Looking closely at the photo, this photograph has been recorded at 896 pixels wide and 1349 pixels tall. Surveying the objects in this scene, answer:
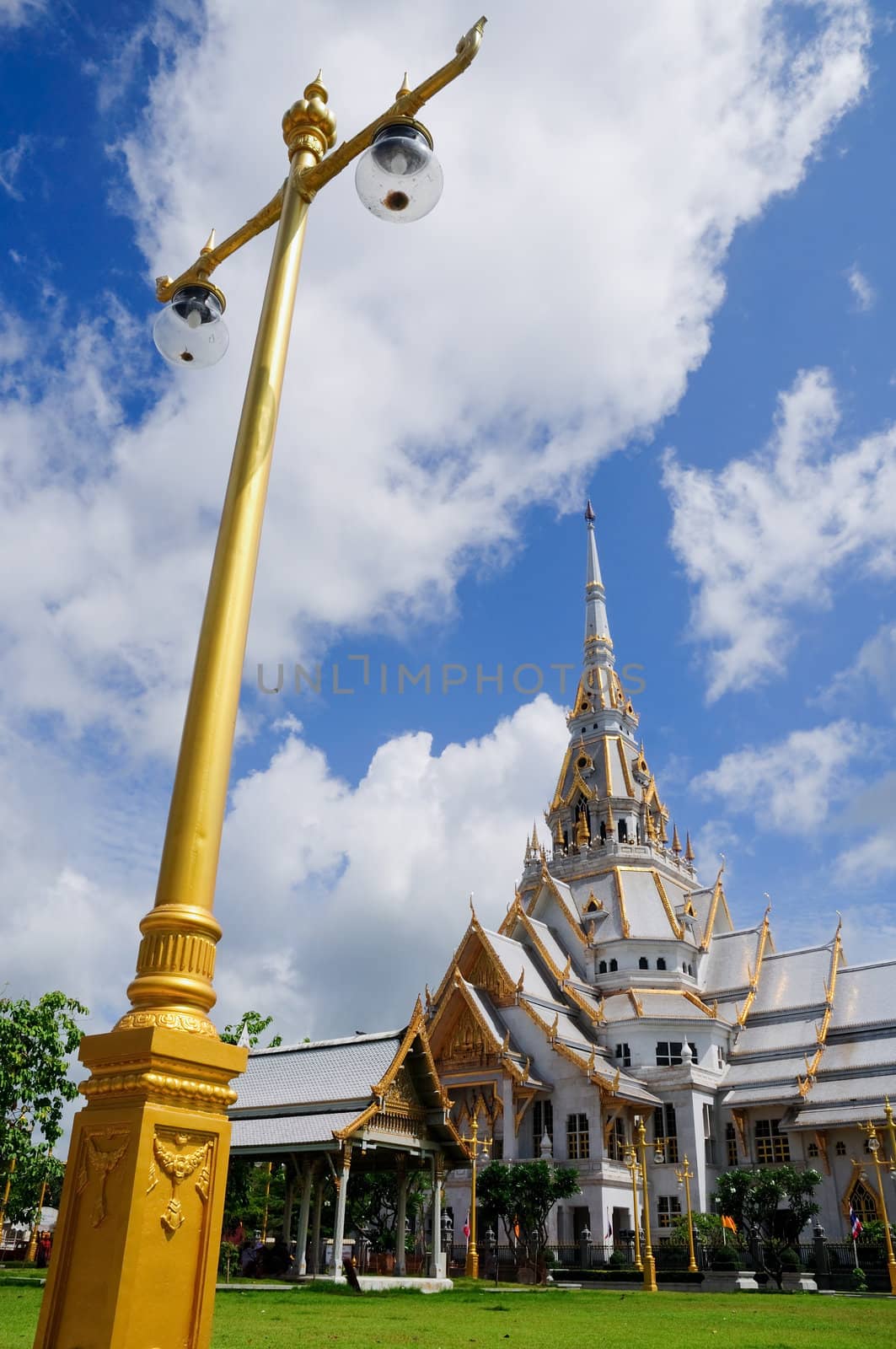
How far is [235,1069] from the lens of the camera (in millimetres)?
4105

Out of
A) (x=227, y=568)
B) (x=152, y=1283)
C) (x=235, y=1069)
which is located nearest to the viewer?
(x=152, y=1283)

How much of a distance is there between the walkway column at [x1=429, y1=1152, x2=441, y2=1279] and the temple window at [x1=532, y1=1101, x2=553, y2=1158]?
16040 millimetres

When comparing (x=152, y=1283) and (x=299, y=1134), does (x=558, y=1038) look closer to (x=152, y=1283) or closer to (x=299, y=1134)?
(x=299, y=1134)

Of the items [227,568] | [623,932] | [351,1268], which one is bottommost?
[351,1268]

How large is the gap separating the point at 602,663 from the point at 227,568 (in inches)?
2367

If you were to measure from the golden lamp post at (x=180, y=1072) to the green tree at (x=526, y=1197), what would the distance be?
30.9 meters

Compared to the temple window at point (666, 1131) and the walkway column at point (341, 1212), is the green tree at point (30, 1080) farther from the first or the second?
the temple window at point (666, 1131)

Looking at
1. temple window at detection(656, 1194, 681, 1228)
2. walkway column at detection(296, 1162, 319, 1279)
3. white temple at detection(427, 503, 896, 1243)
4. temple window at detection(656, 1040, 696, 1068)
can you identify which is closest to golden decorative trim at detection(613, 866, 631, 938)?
white temple at detection(427, 503, 896, 1243)

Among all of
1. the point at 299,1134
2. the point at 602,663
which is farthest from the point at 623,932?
the point at 299,1134

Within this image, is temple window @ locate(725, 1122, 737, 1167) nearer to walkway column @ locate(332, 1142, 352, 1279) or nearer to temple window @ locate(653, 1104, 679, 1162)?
temple window @ locate(653, 1104, 679, 1162)

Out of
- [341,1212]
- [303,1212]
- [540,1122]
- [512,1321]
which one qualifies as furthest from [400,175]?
[540,1122]

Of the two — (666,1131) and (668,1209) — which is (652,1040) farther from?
(668,1209)

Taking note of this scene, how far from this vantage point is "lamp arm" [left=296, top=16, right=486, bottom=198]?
5824 millimetres

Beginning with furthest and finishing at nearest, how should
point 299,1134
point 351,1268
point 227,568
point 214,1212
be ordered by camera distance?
point 299,1134 → point 351,1268 → point 227,568 → point 214,1212
